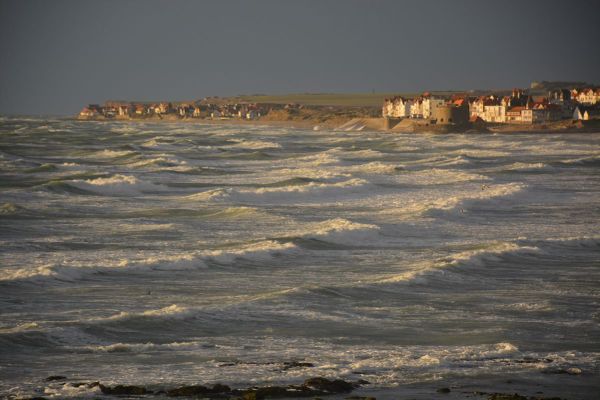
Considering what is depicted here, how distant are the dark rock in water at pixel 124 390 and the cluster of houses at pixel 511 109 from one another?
11022 centimetres

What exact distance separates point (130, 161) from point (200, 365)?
183ft

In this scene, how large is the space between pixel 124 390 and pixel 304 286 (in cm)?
847

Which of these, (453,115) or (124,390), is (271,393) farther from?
(453,115)

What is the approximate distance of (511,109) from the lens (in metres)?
132

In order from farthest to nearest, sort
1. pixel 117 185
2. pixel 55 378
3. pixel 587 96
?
pixel 587 96 < pixel 117 185 < pixel 55 378

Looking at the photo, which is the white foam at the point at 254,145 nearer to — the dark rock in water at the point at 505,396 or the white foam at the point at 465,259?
the white foam at the point at 465,259

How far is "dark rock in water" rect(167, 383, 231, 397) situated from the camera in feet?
46.9

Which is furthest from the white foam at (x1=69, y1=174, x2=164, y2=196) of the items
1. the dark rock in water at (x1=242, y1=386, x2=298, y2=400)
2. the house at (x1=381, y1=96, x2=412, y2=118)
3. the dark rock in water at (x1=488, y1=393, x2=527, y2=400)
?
the house at (x1=381, y1=96, x2=412, y2=118)

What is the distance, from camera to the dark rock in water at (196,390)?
1428 cm

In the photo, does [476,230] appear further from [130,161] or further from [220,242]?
[130,161]

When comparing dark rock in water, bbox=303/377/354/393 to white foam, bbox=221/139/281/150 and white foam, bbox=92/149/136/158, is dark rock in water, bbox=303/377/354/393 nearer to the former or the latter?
white foam, bbox=92/149/136/158

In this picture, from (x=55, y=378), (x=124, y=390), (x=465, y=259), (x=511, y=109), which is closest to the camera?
(x=124, y=390)

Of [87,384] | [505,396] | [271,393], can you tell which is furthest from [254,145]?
[505,396]

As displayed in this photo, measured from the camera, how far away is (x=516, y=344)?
17.5 metres
